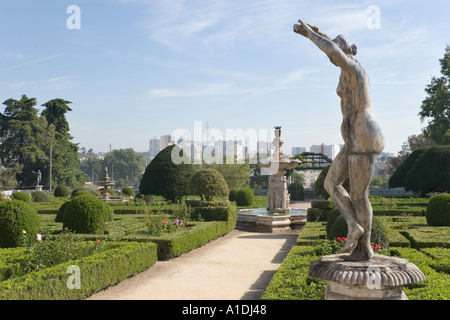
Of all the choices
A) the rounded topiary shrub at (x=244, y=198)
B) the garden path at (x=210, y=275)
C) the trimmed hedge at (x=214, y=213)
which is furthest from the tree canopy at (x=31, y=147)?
the garden path at (x=210, y=275)

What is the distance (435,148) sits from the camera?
98.0ft

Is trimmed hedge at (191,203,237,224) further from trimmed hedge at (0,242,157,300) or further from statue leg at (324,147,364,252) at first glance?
statue leg at (324,147,364,252)

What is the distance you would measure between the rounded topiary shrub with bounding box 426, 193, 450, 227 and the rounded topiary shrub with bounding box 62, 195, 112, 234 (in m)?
10.5

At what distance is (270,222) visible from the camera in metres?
16.9

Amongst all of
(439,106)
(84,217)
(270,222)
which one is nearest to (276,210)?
(270,222)

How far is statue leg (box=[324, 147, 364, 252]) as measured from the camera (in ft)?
16.3

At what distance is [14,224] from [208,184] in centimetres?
961

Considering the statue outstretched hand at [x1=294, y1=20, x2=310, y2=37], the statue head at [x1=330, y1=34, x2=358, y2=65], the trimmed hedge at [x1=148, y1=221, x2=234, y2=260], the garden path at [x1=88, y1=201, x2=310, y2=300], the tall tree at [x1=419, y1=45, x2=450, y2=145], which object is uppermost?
the tall tree at [x1=419, y1=45, x2=450, y2=145]

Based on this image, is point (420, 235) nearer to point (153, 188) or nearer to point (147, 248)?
point (147, 248)

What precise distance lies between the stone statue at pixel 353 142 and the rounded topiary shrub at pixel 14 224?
323 inches

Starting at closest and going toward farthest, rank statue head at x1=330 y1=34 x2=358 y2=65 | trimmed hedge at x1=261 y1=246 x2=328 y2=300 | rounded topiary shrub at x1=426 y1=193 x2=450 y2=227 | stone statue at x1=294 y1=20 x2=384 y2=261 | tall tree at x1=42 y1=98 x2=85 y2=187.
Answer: stone statue at x1=294 y1=20 x2=384 y2=261, statue head at x1=330 y1=34 x2=358 y2=65, trimmed hedge at x1=261 y1=246 x2=328 y2=300, rounded topiary shrub at x1=426 y1=193 x2=450 y2=227, tall tree at x1=42 y1=98 x2=85 y2=187

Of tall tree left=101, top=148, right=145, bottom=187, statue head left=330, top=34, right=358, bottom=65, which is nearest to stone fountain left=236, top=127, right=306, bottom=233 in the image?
statue head left=330, top=34, right=358, bottom=65

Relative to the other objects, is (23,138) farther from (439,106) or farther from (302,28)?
(302,28)

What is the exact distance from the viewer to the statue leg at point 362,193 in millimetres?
4887
